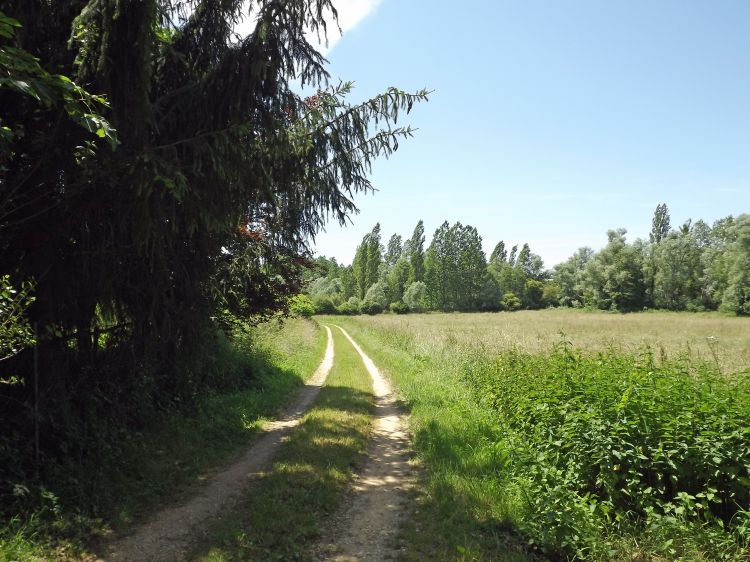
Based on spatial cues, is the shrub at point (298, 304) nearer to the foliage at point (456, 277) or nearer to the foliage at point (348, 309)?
the foliage at point (348, 309)

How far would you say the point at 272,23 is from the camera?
5.78 m

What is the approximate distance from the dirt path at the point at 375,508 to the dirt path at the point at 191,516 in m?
1.56

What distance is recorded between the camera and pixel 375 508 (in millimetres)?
5664

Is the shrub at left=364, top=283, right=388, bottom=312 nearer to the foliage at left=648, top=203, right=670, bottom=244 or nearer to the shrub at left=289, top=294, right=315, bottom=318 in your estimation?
the shrub at left=289, top=294, right=315, bottom=318

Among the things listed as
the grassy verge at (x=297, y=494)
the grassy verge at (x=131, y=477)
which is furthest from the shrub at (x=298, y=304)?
the grassy verge at (x=297, y=494)

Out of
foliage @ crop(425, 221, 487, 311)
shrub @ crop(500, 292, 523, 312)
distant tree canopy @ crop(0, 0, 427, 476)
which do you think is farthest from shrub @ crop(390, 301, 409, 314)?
distant tree canopy @ crop(0, 0, 427, 476)

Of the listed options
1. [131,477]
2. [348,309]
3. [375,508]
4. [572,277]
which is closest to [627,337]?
[375,508]

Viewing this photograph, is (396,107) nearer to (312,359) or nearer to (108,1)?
(108,1)

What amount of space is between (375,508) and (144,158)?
5091mm

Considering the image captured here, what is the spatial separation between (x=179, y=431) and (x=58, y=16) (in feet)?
22.5

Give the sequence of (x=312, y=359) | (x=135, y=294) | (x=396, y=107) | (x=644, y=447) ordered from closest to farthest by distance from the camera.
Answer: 1. (x=644, y=447)
2. (x=135, y=294)
3. (x=396, y=107)
4. (x=312, y=359)

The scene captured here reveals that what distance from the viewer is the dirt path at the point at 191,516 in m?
4.52

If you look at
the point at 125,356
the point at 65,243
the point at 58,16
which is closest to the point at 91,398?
the point at 125,356

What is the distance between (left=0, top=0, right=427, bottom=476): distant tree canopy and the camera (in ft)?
15.6
